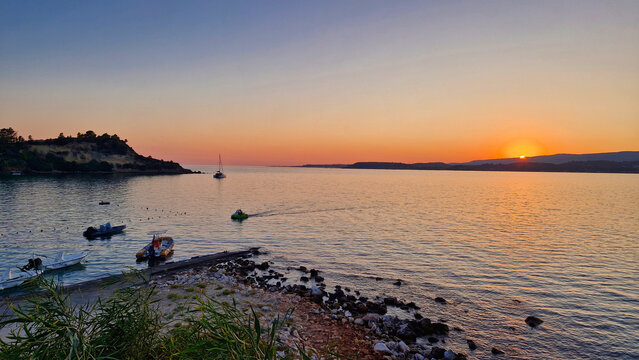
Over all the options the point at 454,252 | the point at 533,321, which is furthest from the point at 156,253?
the point at 533,321

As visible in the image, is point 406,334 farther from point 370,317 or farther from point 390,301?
point 390,301

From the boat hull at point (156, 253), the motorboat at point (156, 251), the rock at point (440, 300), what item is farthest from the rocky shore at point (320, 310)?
the motorboat at point (156, 251)

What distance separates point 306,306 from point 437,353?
28.1ft

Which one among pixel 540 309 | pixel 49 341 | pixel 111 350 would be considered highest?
pixel 49 341

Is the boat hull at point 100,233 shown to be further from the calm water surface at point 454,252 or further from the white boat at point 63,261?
the white boat at point 63,261

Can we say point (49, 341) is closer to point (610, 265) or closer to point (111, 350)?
point (111, 350)

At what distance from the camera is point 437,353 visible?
15258mm

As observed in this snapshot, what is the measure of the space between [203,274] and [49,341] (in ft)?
73.2

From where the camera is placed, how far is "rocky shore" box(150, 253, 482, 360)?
15.4 m

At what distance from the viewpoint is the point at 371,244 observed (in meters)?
38.9

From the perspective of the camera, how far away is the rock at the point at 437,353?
15156 millimetres

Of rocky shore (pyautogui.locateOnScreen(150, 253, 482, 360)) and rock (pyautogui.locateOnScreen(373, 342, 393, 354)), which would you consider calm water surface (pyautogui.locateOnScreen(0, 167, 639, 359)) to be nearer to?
rocky shore (pyautogui.locateOnScreen(150, 253, 482, 360))

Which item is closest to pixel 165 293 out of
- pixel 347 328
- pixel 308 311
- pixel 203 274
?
pixel 203 274

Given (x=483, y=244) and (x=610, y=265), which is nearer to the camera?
(x=610, y=265)
